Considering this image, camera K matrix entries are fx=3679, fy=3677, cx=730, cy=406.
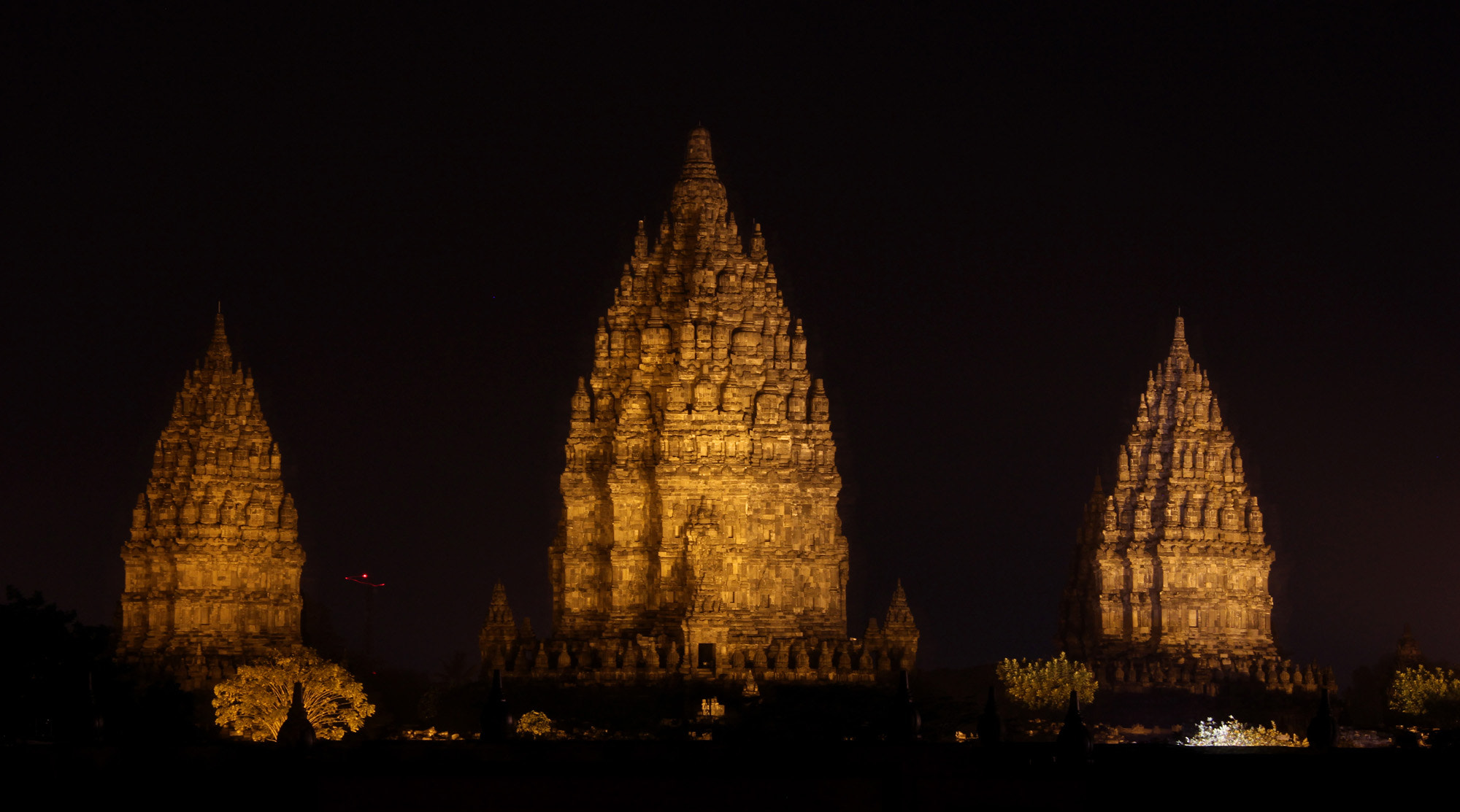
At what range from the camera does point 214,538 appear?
9762 centimetres

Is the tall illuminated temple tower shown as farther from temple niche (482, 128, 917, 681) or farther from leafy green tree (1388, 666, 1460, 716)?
leafy green tree (1388, 666, 1460, 716)

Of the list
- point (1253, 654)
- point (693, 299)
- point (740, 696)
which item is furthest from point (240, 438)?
point (1253, 654)

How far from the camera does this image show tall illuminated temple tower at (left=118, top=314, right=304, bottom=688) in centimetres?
9731

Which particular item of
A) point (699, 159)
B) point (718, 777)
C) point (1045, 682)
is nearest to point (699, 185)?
point (699, 159)

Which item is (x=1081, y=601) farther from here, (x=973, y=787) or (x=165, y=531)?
(x=973, y=787)

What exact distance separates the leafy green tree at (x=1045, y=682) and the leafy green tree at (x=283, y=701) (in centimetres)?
1573

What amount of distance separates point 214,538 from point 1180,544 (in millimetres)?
25625

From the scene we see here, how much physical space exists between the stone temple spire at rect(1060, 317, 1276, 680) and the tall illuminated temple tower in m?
21.8

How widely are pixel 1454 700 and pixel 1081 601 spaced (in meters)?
15.0

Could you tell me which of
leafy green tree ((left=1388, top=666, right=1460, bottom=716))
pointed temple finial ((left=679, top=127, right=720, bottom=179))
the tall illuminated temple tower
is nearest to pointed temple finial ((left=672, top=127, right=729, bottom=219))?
pointed temple finial ((left=679, top=127, right=720, bottom=179))

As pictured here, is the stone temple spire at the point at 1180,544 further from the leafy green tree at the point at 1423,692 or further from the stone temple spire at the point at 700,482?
the stone temple spire at the point at 700,482

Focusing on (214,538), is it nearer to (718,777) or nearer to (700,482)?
(700,482)

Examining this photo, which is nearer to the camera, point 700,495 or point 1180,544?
point 700,495

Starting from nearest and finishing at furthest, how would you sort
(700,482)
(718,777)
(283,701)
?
(718,777)
(283,701)
(700,482)
